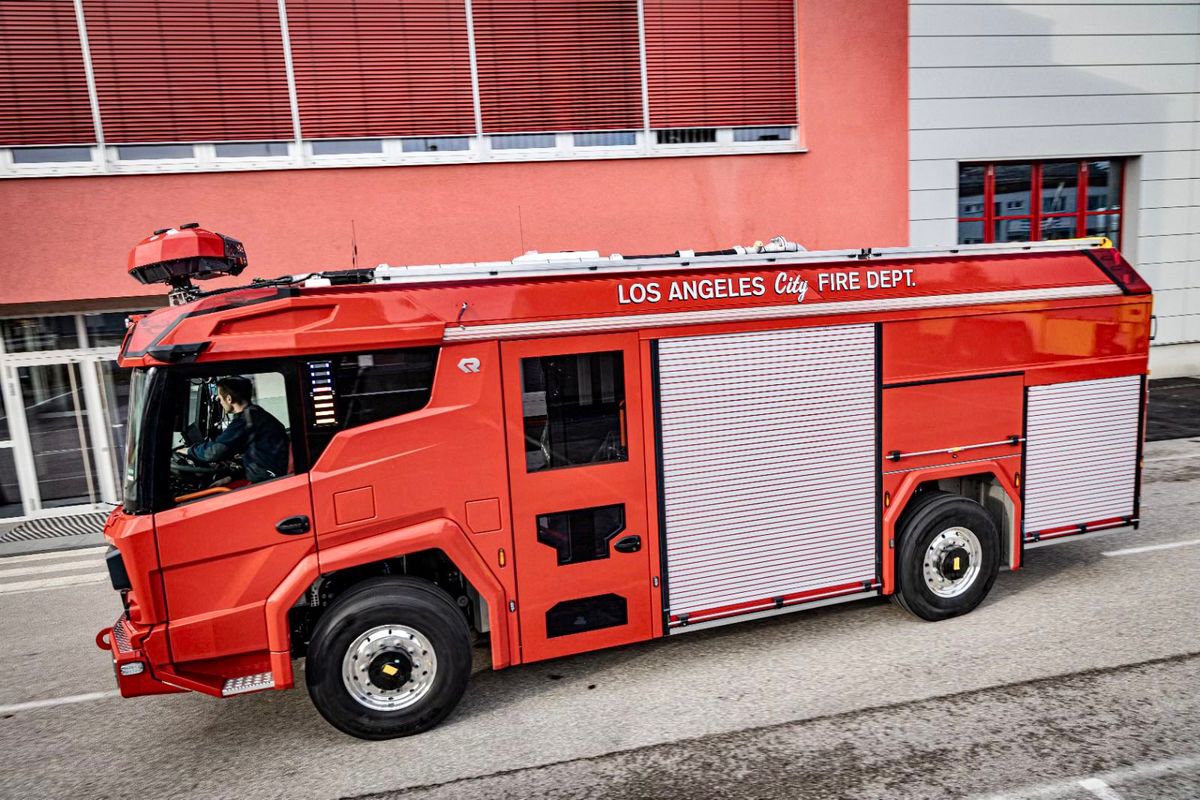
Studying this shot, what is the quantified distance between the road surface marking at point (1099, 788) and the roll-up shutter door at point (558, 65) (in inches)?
427

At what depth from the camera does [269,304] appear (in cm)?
448

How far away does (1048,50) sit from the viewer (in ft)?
46.8

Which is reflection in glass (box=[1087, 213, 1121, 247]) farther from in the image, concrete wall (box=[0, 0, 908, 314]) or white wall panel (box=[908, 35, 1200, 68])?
concrete wall (box=[0, 0, 908, 314])

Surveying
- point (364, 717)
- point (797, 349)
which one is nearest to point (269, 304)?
point (364, 717)

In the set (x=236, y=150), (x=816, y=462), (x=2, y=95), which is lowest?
(x=816, y=462)

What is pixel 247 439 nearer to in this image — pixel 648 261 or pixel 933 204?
pixel 648 261

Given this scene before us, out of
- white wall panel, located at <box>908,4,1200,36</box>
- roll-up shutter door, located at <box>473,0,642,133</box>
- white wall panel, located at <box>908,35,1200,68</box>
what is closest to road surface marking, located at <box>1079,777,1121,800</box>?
roll-up shutter door, located at <box>473,0,642,133</box>

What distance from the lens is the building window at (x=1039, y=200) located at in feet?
48.2

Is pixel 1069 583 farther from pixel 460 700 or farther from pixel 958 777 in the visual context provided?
pixel 460 700

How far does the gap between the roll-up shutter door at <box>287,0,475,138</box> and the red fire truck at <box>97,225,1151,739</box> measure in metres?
6.47

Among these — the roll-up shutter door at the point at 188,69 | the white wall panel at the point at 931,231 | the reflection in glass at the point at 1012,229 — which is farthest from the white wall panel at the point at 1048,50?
the roll-up shutter door at the point at 188,69

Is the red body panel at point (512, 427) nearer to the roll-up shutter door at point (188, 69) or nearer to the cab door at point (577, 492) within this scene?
the cab door at point (577, 492)

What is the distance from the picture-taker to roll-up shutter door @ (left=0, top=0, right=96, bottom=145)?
10.5 metres

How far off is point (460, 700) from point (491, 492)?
1434mm
